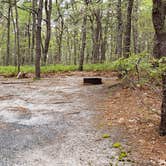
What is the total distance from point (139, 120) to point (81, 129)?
47.9 inches

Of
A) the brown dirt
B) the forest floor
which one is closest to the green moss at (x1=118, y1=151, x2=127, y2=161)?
the forest floor

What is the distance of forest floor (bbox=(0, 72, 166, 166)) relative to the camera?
4.10m

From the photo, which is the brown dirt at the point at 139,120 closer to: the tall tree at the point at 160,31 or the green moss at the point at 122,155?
the green moss at the point at 122,155

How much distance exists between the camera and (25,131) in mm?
5266

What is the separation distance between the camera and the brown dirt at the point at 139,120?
428 cm

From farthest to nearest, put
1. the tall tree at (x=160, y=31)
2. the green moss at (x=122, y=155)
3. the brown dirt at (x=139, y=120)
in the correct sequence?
the tall tree at (x=160, y=31)
the brown dirt at (x=139, y=120)
the green moss at (x=122, y=155)

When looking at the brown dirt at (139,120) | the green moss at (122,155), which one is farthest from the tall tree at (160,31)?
the green moss at (122,155)

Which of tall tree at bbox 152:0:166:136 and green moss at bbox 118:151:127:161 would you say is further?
tall tree at bbox 152:0:166:136

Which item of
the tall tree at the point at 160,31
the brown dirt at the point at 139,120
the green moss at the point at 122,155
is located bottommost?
the green moss at the point at 122,155

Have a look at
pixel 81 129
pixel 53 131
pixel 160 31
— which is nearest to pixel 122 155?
pixel 81 129

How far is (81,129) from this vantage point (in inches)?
211

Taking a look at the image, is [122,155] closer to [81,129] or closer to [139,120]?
[81,129]

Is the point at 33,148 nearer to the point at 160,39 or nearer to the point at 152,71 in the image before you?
the point at 152,71

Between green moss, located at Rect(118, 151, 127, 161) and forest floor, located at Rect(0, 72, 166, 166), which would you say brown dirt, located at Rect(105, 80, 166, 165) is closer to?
forest floor, located at Rect(0, 72, 166, 166)
